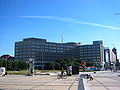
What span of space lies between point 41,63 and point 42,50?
11543 mm

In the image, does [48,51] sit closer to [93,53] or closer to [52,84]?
[93,53]

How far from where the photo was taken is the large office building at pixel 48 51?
155 m

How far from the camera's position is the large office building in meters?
155

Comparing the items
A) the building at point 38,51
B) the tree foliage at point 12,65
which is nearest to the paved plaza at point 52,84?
the tree foliage at point 12,65

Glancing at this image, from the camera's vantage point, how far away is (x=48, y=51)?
16325cm

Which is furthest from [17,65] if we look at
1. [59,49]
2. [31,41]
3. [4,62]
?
[59,49]

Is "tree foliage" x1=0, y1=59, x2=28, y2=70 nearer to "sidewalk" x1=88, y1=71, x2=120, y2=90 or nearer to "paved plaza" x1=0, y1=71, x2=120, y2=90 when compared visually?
"paved plaza" x1=0, y1=71, x2=120, y2=90

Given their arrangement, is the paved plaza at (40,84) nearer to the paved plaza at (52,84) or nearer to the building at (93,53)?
the paved plaza at (52,84)

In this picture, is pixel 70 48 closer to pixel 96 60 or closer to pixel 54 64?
pixel 96 60

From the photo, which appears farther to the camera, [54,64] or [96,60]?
[96,60]

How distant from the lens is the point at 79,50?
191875mm

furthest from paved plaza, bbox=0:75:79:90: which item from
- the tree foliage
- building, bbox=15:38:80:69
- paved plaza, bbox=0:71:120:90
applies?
building, bbox=15:38:80:69

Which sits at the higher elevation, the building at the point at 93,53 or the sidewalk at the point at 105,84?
the building at the point at 93,53

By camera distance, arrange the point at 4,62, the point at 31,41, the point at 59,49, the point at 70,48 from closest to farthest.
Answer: the point at 4,62 → the point at 31,41 → the point at 59,49 → the point at 70,48
